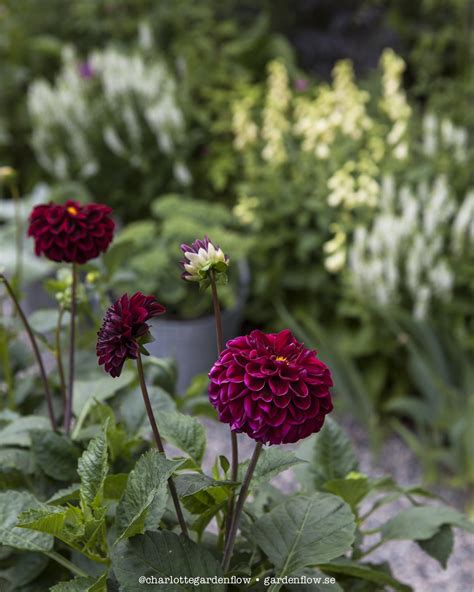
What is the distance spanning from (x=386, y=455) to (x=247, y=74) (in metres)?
1.64

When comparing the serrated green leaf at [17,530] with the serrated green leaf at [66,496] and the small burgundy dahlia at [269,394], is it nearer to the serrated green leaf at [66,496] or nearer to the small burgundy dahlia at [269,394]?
the serrated green leaf at [66,496]

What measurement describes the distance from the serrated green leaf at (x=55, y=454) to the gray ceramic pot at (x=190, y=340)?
4.15 feet

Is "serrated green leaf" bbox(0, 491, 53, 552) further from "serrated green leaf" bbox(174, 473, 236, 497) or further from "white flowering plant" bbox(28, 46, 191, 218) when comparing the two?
"white flowering plant" bbox(28, 46, 191, 218)

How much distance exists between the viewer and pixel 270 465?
70 centimetres

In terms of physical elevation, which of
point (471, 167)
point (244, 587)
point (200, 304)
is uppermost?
point (471, 167)

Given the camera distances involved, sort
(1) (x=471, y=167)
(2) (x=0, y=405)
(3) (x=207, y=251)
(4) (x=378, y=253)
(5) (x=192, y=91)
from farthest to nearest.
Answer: (5) (x=192, y=91) → (1) (x=471, y=167) → (4) (x=378, y=253) → (2) (x=0, y=405) → (3) (x=207, y=251)

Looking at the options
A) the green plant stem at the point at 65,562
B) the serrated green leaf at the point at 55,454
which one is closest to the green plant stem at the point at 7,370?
the serrated green leaf at the point at 55,454

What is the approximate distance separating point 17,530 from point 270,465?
9.3 inches

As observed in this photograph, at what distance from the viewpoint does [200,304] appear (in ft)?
7.25

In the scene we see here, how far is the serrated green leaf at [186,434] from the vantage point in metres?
0.75

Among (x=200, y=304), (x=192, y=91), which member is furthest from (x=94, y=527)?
(x=192, y=91)

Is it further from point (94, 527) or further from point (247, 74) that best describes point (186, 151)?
point (94, 527)

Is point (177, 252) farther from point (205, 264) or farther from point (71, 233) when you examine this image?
point (205, 264)

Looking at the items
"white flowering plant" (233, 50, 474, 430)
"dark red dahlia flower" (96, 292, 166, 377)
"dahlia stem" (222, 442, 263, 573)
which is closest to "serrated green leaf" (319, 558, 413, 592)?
"dahlia stem" (222, 442, 263, 573)
